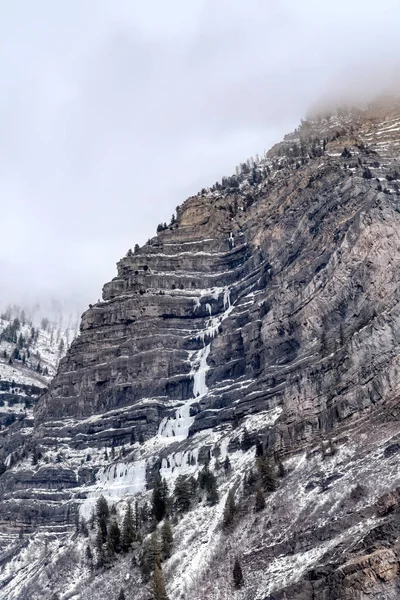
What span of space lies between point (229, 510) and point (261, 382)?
34095 millimetres

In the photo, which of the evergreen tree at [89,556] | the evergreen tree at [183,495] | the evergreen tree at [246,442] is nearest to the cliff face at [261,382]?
the evergreen tree at [246,442]

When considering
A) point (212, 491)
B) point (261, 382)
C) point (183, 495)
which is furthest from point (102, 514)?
point (261, 382)

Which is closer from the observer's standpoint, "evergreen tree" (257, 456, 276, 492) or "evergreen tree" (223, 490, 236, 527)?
"evergreen tree" (223, 490, 236, 527)

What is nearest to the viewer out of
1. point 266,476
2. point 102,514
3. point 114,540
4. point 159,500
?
point 266,476

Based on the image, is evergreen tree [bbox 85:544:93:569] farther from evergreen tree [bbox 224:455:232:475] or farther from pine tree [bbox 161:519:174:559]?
evergreen tree [bbox 224:455:232:475]

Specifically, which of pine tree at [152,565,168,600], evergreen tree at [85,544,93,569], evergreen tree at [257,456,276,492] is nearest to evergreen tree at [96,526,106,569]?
evergreen tree at [85,544,93,569]

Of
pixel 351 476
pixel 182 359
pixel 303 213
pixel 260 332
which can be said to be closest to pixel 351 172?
pixel 303 213

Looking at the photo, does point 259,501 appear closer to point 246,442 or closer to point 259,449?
point 259,449

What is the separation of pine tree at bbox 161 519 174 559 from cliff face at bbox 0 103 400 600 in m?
1.70

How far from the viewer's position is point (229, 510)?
9056cm

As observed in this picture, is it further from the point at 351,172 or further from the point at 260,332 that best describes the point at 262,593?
the point at 351,172

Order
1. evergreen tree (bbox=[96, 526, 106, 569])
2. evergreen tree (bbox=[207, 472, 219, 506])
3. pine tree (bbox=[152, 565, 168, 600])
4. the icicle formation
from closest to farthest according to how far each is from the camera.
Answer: pine tree (bbox=[152, 565, 168, 600]) < evergreen tree (bbox=[207, 472, 219, 506]) < evergreen tree (bbox=[96, 526, 106, 569]) < the icicle formation

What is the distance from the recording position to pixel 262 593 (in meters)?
72.4

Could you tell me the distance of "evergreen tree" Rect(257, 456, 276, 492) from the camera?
299 feet
